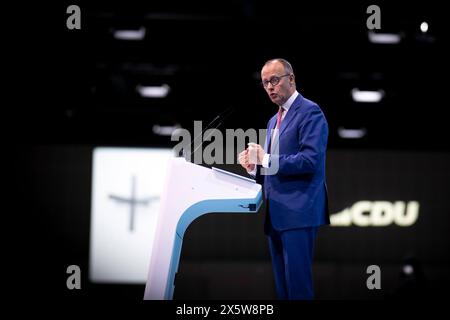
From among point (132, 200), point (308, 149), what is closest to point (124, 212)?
point (132, 200)

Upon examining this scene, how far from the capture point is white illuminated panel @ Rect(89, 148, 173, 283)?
6.66 meters

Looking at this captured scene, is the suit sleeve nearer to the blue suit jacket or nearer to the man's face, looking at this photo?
the blue suit jacket

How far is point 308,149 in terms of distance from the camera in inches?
87.9

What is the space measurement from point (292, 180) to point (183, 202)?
49 cm

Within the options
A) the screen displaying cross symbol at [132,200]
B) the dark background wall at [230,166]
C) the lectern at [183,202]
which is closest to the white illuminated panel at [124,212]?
the screen displaying cross symbol at [132,200]

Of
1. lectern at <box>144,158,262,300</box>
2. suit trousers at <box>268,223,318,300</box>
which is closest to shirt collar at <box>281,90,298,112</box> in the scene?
lectern at <box>144,158,262,300</box>

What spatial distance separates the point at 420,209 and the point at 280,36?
3.51 m

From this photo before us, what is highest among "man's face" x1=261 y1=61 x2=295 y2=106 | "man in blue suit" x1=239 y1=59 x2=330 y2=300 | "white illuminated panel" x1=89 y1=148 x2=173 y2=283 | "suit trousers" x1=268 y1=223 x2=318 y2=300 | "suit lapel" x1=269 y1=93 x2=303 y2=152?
"man's face" x1=261 y1=61 x2=295 y2=106

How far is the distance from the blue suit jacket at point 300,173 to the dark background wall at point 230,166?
3.69 m

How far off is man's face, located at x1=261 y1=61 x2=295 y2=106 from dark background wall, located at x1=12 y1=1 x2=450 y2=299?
3.60m

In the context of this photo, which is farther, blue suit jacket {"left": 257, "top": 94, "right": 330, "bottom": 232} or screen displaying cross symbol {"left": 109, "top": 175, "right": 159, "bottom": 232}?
screen displaying cross symbol {"left": 109, "top": 175, "right": 159, "bottom": 232}

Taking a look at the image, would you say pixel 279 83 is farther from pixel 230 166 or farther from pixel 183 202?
pixel 230 166

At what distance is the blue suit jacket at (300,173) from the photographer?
7.31ft

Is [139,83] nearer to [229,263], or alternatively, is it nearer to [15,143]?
[15,143]
